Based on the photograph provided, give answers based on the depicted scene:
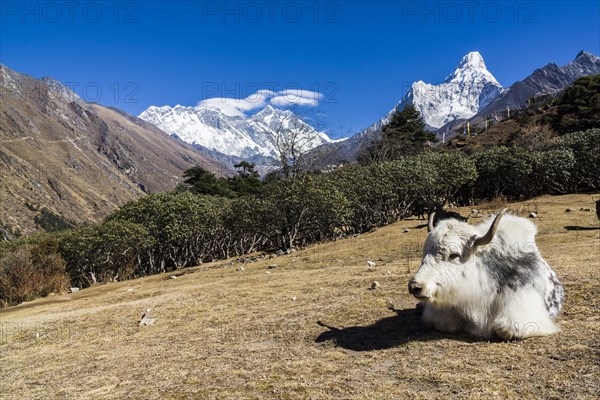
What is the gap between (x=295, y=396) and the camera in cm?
407

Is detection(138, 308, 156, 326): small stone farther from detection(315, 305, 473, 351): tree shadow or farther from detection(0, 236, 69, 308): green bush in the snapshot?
detection(0, 236, 69, 308): green bush

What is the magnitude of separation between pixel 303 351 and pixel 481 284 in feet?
7.71

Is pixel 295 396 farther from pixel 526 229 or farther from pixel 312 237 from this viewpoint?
pixel 312 237

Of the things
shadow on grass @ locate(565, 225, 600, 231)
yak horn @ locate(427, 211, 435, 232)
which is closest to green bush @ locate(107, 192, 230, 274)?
shadow on grass @ locate(565, 225, 600, 231)

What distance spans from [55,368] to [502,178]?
34.7 meters

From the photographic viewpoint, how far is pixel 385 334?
5680 mm

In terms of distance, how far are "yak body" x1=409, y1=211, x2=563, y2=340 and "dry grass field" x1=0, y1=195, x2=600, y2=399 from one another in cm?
19

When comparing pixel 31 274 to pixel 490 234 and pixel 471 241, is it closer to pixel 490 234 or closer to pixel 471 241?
pixel 471 241

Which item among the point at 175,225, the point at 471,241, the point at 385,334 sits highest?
the point at 175,225

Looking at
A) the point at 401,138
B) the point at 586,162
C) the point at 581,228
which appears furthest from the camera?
the point at 401,138

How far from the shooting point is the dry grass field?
13.1ft

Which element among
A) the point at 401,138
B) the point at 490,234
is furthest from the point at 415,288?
the point at 401,138

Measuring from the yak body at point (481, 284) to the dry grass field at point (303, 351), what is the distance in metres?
0.19

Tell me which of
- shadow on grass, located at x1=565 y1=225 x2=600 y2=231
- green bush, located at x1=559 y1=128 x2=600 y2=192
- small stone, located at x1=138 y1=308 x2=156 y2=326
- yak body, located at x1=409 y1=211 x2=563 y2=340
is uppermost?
green bush, located at x1=559 y1=128 x2=600 y2=192
